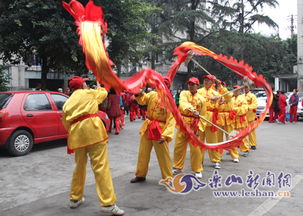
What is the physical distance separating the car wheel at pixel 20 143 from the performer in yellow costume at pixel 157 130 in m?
3.66

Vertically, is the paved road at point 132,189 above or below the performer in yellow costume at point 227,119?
below

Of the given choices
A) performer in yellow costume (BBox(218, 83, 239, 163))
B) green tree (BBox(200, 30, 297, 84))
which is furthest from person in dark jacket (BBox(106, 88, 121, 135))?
green tree (BBox(200, 30, 297, 84))

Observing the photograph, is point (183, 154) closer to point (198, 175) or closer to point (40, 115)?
point (198, 175)

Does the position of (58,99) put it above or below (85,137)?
above

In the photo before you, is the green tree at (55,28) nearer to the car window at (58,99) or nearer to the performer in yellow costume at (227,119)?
the car window at (58,99)

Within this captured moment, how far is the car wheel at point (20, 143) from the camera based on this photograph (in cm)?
738

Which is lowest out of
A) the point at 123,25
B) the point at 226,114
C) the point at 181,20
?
the point at 226,114

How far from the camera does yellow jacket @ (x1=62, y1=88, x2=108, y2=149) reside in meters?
4.18

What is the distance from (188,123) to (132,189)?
1575mm

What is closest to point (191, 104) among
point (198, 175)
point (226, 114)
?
point (198, 175)

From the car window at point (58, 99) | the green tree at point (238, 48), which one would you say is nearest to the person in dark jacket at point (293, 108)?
the green tree at point (238, 48)

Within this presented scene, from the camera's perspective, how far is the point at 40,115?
25.9ft

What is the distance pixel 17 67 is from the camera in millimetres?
21312

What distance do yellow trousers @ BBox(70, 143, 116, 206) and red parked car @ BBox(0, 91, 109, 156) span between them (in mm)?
3718
